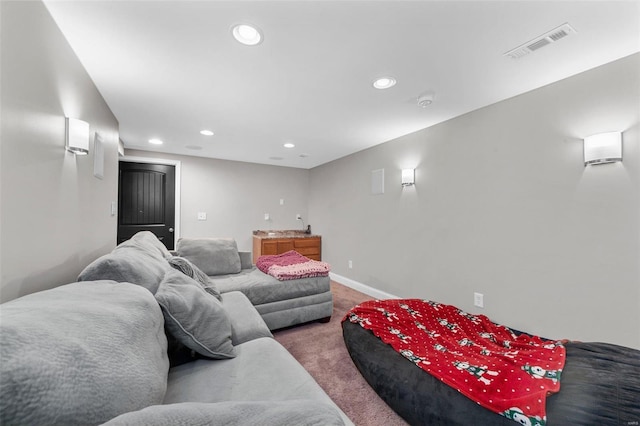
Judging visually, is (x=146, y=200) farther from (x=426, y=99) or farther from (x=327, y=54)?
(x=426, y=99)

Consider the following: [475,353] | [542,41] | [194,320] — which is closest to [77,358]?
[194,320]

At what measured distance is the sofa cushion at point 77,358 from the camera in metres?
0.46

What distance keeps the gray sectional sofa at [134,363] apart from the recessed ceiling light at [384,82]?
6.45 feet

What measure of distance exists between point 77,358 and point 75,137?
61.3 inches

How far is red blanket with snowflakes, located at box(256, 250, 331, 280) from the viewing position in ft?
8.55

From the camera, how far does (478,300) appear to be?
243 cm

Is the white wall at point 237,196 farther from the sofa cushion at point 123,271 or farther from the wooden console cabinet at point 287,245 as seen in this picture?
the sofa cushion at point 123,271

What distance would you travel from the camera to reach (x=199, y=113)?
2.60 m

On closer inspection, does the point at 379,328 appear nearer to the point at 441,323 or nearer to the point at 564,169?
the point at 441,323

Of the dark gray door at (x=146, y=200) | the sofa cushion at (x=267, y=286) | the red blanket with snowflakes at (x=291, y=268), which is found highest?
the dark gray door at (x=146, y=200)

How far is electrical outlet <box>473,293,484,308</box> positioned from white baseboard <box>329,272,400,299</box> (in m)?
0.98

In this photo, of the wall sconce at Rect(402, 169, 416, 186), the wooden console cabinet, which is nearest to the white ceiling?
the wall sconce at Rect(402, 169, 416, 186)

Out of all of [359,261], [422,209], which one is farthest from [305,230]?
[422,209]

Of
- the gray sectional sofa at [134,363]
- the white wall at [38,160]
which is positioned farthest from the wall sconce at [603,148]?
the white wall at [38,160]
